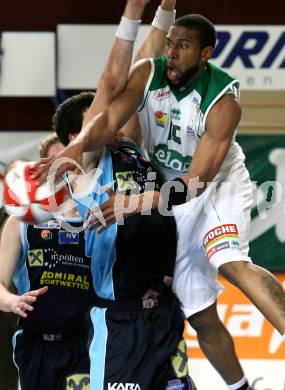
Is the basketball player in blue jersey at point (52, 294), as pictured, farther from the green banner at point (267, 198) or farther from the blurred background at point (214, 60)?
the green banner at point (267, 198)

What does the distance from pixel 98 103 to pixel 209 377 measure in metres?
2.63

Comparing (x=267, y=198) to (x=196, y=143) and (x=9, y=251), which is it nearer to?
(x=196, y=143)

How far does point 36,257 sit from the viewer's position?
4.09 metres

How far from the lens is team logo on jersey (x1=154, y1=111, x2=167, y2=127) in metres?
4.22

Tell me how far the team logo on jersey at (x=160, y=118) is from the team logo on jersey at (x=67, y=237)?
611 millimetres

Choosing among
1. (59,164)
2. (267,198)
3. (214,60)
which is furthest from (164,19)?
(267,198)

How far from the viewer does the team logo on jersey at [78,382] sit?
13.1 feet

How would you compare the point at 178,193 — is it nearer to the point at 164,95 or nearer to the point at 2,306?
the point at 164,95

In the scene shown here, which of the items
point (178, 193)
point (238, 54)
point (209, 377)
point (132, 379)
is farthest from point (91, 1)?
point (132, 379)

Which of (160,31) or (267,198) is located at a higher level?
(160,31)

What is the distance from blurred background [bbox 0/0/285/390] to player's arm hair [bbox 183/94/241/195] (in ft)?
8.41

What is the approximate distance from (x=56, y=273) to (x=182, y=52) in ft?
3.51

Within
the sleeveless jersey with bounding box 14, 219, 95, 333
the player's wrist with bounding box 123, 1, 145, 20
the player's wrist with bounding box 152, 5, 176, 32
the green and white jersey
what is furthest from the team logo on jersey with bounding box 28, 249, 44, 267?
the player's wrist with bounding box 152, 5, 176, 32

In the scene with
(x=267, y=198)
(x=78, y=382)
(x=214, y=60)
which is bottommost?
(x=267, y=198)
